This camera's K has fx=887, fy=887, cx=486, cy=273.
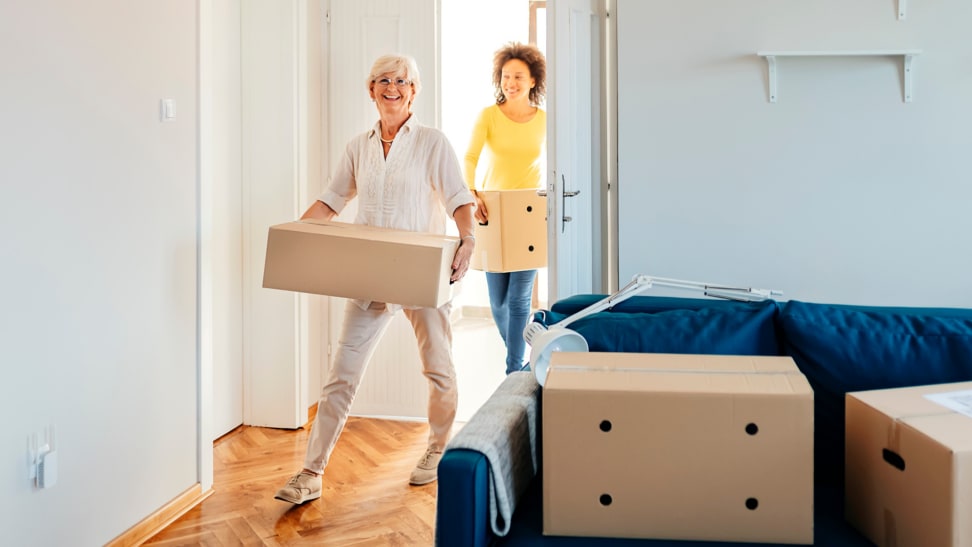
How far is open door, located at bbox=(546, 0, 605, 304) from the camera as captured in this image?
2938mm

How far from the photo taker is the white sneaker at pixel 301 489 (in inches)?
113

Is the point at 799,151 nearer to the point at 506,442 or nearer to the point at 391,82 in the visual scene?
the point at 391,82

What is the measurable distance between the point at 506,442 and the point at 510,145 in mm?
2274

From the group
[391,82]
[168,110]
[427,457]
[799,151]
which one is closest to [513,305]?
[427,457]

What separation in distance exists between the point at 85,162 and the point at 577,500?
5.27 ft

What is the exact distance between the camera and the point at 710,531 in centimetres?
149

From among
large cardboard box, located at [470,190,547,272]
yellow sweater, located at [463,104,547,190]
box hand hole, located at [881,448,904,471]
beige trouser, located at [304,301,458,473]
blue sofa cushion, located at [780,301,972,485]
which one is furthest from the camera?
yellow sweater, located at [463,104,547,190]

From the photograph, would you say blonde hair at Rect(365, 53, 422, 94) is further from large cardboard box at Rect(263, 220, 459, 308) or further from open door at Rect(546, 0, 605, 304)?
large cardboard box at Rect(263, 220, 459, 308)

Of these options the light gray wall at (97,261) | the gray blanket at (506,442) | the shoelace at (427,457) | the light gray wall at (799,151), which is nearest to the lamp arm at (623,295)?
the gray blanket at (506,442)

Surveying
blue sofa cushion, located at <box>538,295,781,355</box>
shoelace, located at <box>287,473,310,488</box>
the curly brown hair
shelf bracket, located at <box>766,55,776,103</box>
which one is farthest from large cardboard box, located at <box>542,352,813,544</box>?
the curly brown hair

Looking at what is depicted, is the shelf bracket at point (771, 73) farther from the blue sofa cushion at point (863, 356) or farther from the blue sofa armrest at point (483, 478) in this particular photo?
the blue sofa armrest at point (483, 478)

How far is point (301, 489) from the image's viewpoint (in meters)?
2.91

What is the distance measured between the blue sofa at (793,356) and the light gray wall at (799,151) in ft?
2.60

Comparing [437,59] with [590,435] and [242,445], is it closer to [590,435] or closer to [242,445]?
[242,445]
